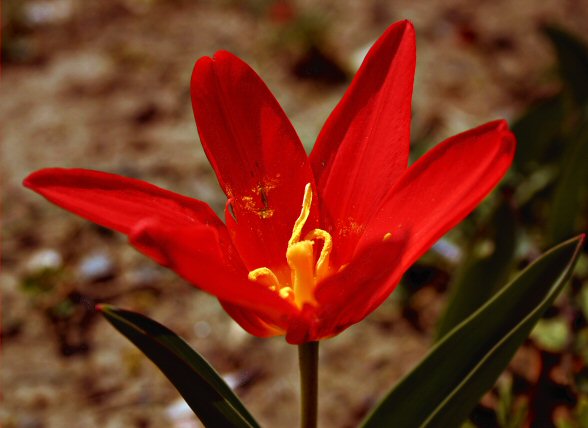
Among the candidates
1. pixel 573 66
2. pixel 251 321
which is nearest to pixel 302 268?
pixel 251 321

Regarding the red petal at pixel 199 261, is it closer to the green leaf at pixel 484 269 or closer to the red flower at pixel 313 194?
the red flower at pixel 313 194

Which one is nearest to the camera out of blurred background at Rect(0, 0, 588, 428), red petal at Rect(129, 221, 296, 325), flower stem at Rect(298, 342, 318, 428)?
red petal at Rect(129, 221, 296, 325)

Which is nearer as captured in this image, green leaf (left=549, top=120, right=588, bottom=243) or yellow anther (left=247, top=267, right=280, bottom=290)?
yellow anther (left=247, top=267, right=280, bottom=290)

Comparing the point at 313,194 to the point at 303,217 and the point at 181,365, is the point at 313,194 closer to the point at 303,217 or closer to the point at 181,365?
the point at 303,217

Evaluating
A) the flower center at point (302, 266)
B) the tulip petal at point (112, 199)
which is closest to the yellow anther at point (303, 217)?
the flower center at point (302, 266)

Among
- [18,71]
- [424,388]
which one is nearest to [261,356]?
[424,388]

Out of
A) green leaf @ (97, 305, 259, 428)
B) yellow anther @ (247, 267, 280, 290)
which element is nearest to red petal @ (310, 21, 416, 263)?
yellow anther @ (247, 267, 280, 290)

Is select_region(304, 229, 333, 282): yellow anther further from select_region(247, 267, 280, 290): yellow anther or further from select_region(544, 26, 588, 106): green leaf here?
select_region(544, 26, 588, 106): green leaf
